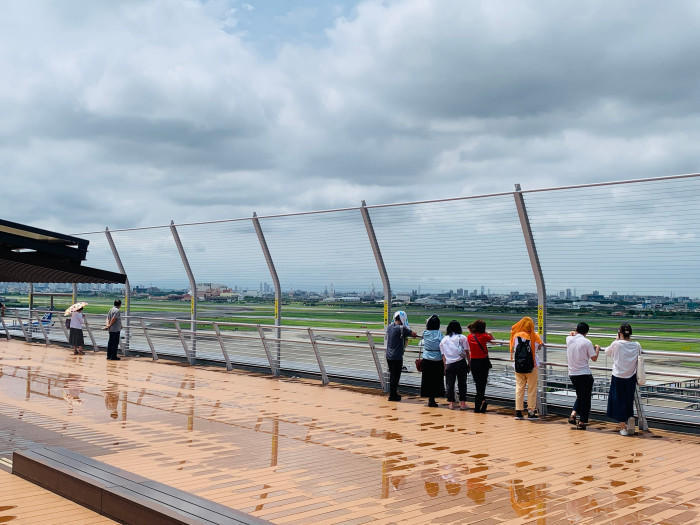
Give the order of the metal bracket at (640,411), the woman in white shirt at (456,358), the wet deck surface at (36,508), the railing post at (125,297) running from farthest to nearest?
the railing post at (125,297) < the woman in white shirt at (456,358) < the metal bracket at (640,411) < the wet deck surface at (36,508)

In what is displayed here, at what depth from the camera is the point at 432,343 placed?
10.6 m

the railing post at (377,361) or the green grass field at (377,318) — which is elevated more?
the green grass field at (377,318)

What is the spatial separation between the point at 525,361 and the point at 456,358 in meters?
1.20

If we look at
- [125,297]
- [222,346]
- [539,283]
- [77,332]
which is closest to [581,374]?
[539,283]

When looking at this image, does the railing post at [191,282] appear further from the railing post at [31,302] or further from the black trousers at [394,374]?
the railing post at [31,302]

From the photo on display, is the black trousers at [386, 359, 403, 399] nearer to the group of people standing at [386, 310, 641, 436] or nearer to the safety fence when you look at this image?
the group of people standing at [386, 310, 641, 436]

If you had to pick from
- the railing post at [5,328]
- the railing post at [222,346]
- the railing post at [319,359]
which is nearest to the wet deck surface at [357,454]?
the railing post at [319,359]

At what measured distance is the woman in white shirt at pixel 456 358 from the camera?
33.7 ft

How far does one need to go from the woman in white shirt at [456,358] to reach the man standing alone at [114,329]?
363 inches

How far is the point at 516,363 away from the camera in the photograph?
9.45m

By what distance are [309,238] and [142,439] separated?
537 cm

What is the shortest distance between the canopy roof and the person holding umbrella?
11868mm

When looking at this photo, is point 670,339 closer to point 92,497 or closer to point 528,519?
point 528,519

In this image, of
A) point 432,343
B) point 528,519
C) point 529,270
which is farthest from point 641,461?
point 432,343
